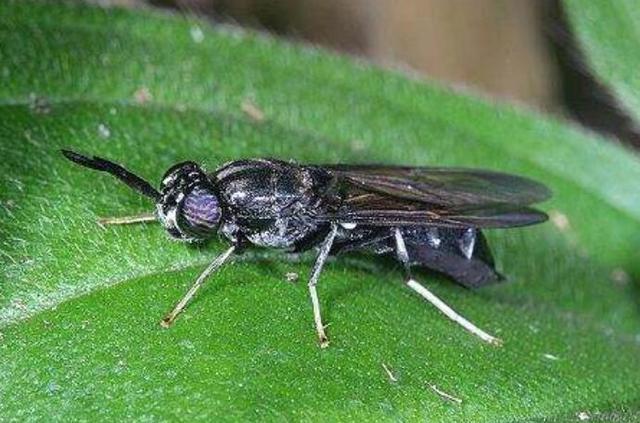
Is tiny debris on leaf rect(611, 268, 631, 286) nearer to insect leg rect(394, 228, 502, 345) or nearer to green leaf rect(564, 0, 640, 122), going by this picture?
green leaf rect(564, 0, 640, 122)

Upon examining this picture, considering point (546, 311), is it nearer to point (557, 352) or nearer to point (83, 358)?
point (557, 352)

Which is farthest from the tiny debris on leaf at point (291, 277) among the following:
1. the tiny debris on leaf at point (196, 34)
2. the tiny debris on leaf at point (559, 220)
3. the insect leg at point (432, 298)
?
the tiny debris on leaf at point (559, 220)

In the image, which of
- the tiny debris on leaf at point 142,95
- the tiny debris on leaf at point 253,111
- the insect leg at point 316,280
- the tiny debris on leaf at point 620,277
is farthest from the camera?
the tiny debris on leaf at point 620,277

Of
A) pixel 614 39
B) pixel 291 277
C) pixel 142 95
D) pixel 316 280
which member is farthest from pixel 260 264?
pixel 614 39

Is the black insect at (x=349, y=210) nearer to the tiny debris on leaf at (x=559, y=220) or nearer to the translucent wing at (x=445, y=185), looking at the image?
the translucent wing at (x=445, y=185)

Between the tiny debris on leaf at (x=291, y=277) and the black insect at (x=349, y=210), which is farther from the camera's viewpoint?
the tiny debris on leaf at (x=291, y=277)

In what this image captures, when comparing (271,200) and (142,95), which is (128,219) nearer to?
(271,200)

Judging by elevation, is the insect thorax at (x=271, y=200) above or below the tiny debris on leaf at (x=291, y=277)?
above
